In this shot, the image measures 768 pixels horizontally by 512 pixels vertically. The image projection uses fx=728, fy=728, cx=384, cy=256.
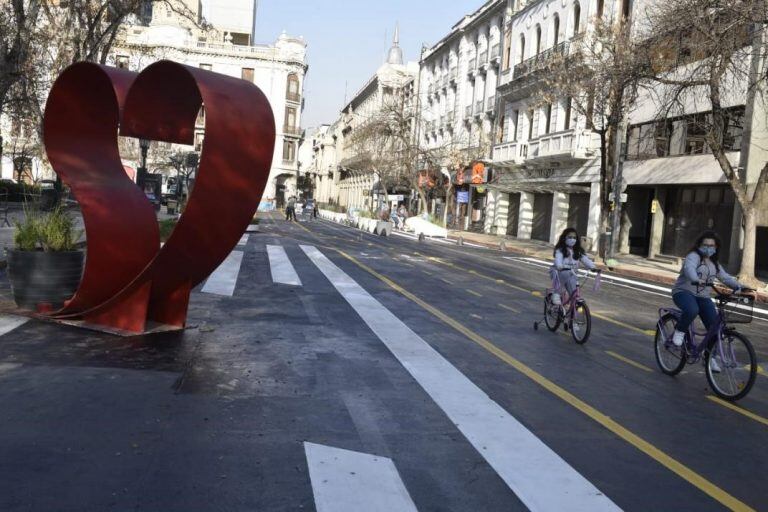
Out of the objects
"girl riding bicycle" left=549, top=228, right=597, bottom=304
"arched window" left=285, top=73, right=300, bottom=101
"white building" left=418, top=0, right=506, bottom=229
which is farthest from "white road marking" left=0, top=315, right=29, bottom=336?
"arched window" left=285, top=73, right=300, bottom=101

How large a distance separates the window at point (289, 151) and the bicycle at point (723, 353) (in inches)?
3172

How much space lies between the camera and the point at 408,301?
12297 mm

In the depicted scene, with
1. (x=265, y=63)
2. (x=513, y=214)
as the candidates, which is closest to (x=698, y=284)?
(x=513, y=214)

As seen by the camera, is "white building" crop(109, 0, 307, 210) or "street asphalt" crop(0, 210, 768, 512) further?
"white building" crop(109, 0, 307, 210)

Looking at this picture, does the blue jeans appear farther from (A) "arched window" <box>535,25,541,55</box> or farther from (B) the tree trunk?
(A) "arched window" <box>535,25,541,55</box>

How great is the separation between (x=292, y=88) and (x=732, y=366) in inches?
3181

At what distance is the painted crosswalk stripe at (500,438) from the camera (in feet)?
14.0

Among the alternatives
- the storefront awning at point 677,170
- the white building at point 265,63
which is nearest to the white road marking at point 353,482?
the storefront awning at point 677,170

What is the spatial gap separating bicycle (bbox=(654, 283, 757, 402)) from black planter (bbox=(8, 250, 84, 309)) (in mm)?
7189

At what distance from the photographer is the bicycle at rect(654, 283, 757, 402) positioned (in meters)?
6.77

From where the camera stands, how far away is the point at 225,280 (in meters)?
13.7

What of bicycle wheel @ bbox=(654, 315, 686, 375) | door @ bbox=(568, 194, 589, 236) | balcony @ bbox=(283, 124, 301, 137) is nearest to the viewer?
bicycle wheel @ bbox=(654, 315, 686, 375)

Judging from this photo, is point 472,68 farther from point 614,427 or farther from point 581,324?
point 614,427

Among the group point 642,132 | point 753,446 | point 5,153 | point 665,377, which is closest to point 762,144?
point 642,132
